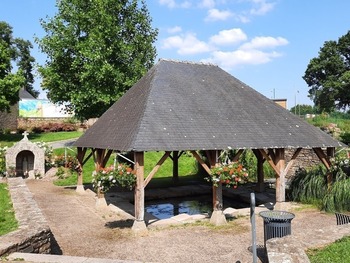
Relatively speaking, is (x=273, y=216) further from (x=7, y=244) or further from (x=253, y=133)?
(x=7, y=244)

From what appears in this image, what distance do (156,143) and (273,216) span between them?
3527 mm

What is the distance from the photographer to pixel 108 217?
11.4 metres

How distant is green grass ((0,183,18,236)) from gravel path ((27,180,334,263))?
1.23 meters

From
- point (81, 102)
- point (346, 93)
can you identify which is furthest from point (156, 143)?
point (346, 93)

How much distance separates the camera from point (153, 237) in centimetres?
916

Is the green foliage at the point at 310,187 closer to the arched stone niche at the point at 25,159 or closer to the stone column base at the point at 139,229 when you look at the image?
the stone column base at the point at 139,229

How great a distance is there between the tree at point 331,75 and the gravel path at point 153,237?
92.4ft

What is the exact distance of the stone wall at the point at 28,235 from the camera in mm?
6070

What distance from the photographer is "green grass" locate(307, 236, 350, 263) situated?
6.02 metres

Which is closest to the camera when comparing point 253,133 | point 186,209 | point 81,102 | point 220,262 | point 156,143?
point 220,262

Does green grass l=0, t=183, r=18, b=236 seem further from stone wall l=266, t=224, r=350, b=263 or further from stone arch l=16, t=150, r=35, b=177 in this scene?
stone arch l=16, t=150, r=35, b=177

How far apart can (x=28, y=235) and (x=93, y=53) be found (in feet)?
48.0

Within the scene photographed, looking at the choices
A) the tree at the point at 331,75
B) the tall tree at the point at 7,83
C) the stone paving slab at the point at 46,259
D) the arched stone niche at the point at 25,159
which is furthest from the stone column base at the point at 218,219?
the tree at the point at 331,75

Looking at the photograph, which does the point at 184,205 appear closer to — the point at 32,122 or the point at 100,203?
the point at 100,203
